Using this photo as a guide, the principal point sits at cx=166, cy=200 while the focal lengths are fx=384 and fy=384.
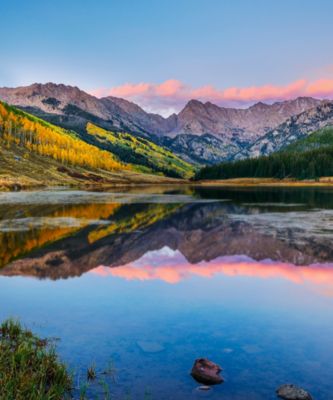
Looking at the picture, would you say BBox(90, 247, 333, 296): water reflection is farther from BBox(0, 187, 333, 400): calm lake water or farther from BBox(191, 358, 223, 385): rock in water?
BBox(191, 358, 223, 385): rock in water

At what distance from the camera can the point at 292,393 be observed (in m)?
12.0

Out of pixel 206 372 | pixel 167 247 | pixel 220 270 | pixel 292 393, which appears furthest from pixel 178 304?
pixel 167 247

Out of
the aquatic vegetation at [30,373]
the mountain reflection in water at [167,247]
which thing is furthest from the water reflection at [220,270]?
the aquatic vegetation at [30,373]

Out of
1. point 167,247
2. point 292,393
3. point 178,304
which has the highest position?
point 292,393

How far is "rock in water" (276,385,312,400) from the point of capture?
1188cm

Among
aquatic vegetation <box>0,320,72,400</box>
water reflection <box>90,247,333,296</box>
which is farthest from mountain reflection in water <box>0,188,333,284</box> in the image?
aquatic vegetation <box>0,320,72,400</box>

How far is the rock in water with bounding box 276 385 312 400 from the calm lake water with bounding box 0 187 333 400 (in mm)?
370

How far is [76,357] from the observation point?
1495cm

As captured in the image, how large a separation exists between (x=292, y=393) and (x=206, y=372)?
2883 millimetres

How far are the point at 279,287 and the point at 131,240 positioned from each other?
2132 cm

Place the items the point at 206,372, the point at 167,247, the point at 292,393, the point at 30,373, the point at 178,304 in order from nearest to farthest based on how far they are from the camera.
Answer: the point at 292,393 < the point at 30,373 < the point at 206,372 < the point at 178,304 < the point at 167,247

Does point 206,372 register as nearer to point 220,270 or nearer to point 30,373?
point 30,373

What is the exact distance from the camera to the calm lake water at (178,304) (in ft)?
45.0

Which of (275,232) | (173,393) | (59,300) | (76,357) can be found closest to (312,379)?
(173,393)
